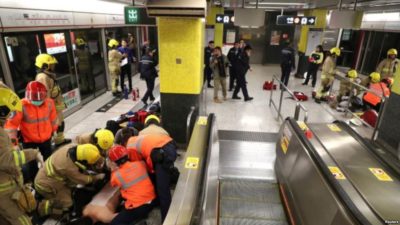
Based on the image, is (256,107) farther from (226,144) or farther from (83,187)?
(83,187)

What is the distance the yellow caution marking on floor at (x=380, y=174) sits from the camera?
2.59m

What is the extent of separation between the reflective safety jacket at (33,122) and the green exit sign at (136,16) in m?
2.71

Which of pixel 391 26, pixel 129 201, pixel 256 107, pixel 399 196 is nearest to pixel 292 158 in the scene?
pixel 399 196

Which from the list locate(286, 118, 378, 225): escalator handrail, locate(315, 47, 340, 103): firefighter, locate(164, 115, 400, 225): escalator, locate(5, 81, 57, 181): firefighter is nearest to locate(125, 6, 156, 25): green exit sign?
locate(5, 81, 57, 181): firefighter

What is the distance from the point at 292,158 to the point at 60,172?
3047mm

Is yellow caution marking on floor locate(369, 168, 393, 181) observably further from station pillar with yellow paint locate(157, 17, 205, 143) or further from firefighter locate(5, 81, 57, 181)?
firefighter locate(5, 81, 57, 181)

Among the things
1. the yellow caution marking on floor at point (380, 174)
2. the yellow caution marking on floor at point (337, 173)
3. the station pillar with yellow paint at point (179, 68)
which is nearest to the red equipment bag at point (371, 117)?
the yellow caution marking on floor at point (380, 174)

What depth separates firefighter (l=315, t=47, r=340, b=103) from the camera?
7.84 metres

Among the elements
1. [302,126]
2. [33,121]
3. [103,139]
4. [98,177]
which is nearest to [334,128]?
[302,126]

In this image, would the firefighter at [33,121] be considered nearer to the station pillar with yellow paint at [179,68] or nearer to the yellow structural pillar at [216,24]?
the station pillar with yellow paint at [179,68]

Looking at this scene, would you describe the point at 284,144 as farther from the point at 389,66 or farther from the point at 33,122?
the point at 389,66

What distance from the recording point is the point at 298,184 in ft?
9.78

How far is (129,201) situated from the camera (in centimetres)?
318

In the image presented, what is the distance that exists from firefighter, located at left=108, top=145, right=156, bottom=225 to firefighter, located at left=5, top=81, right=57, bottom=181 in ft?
5.17
